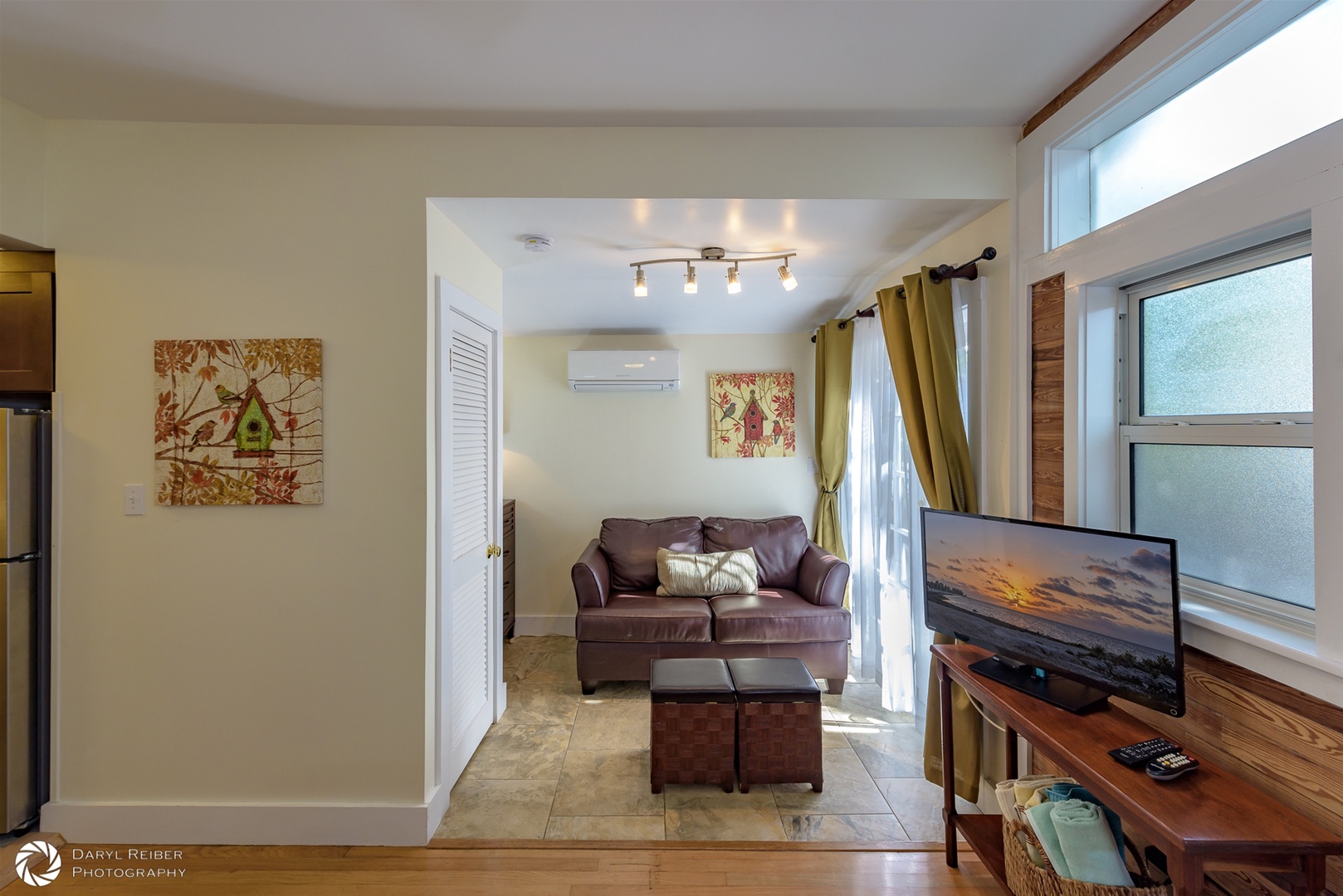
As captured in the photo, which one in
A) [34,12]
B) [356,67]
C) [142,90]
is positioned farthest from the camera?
[142,90]

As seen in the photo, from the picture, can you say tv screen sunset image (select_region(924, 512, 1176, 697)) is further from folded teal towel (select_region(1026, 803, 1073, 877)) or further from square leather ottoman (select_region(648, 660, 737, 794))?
square leather ottoman (select_region(648, 660, 737, 794))

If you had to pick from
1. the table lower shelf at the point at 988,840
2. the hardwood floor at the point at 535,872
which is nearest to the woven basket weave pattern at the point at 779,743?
the hardwood floor at the point at 535,872

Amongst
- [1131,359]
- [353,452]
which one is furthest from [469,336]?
[1131,359]

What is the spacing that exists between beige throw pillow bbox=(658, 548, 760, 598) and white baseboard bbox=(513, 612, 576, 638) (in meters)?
1.05

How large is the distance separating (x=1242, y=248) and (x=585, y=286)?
8.81ft

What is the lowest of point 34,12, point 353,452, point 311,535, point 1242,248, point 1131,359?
point 311,535

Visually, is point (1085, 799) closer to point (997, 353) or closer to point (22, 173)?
point (997, 353)

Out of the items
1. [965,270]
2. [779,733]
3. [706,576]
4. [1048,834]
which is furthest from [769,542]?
[1048,834]

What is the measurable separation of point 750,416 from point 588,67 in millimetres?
3034

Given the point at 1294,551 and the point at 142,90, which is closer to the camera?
the point at 1294,551

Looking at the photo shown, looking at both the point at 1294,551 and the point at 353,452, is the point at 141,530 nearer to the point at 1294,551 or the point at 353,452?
the point at 353,452

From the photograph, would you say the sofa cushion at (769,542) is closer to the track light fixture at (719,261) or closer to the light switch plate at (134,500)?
the track light fixture at (719,261)

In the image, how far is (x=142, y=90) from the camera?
1958mm

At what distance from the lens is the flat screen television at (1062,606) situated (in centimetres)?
147
